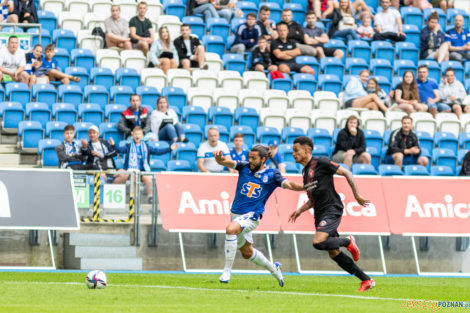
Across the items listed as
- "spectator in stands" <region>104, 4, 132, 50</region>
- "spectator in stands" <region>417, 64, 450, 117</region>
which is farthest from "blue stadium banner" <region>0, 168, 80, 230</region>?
"spectator in stands" <region>417, 64, 450, 117</region>

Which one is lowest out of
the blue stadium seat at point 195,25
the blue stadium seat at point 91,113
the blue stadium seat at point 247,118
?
the blue stadium seat at point 247,118

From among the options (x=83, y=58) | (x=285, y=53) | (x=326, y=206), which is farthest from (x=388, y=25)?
(x=326, y=206)

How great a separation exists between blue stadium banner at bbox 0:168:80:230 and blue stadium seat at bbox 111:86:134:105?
4325 mm

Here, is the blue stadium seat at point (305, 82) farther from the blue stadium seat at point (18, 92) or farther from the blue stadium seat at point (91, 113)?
the blue stadium seat at point (18, 92)

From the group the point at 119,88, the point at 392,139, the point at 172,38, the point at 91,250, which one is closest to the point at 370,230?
the point at 392,139

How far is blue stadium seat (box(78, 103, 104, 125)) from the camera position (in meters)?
20.4

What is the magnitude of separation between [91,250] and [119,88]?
506 cm

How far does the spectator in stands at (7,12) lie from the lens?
2262cm

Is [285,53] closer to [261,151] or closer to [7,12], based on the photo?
[7,12]

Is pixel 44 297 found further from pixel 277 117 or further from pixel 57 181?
pixel 277 117

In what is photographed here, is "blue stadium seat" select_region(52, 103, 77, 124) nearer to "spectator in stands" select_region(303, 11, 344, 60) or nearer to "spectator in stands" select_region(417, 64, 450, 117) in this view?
"spectator in stands" select_region(303, 11, 344, 60)

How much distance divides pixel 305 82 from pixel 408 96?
253cm

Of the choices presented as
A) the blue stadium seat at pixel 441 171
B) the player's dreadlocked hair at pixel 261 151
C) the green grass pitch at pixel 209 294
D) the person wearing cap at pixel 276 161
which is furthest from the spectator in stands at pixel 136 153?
the blue stadium seat at pixel 441 171

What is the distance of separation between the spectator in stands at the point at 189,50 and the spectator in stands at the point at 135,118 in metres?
3.33
